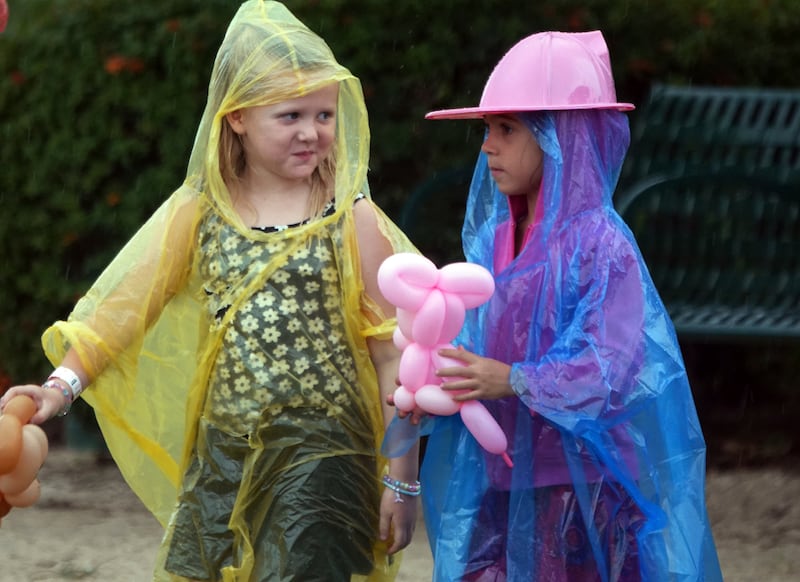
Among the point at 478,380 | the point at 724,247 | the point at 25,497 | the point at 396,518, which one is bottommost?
the point at 724,247

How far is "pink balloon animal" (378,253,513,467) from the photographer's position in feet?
9.35

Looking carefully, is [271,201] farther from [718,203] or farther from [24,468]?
[718,203]

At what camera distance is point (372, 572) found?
3.19 metres

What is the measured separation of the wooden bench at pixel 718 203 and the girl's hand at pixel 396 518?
1.71 meters

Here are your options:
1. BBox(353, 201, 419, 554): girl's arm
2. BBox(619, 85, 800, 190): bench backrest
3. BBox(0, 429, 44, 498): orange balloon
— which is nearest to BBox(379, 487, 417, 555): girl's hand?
BBox(353, 201, 419, 554): girl's arm

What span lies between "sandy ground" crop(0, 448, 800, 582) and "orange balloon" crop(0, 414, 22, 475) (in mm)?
1915

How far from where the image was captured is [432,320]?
9.34 ft

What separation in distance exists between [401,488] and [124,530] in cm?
232

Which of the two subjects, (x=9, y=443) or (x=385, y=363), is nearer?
(x=9, y=443)

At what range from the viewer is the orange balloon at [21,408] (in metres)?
2.90

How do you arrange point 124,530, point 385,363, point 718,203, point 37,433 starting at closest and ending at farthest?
1. point 37,433
2. point 385,363
3. point 718,203
4. point 124,530

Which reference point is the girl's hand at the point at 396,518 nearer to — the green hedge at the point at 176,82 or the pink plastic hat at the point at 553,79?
the pink plastic hat at the point at 553,79

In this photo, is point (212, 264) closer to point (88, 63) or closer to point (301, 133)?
point (301, 133)

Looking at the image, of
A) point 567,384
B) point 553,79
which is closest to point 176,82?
point 553,79
